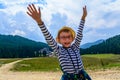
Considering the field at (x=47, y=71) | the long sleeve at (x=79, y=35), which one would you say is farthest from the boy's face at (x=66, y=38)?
the field at (x=47, y=71)

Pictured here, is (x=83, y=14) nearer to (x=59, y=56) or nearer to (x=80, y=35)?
(x=80, y=35)

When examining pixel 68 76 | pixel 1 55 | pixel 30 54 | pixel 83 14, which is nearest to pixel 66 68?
pixel 68 76

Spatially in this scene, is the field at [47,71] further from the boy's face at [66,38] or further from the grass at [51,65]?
the boy's face at [66,38]

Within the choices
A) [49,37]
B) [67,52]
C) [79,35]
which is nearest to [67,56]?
[67,52]

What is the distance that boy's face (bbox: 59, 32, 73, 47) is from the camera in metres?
7.29

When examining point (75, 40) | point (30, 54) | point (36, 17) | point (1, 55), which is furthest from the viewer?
point (30, 54)

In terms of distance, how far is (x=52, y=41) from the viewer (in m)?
7.32

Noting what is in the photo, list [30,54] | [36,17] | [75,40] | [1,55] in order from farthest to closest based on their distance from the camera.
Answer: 1. [30,54]
2. [1,55]
3. [75,40]
4. [36,17]

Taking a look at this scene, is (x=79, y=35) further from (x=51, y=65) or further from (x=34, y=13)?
(x=51, y=65)

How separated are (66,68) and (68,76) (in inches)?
5.7

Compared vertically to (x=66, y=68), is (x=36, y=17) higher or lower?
higher

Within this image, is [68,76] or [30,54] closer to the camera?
[68,76]

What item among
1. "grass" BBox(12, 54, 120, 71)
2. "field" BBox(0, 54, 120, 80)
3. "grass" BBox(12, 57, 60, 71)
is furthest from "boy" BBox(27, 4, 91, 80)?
"grass" BBox(12, 57, 60, 71)

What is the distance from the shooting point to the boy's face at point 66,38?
7.29 m
